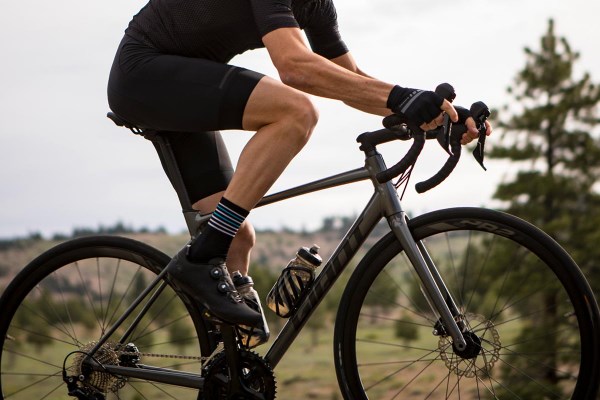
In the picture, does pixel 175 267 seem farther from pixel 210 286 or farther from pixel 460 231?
pixel 460 231

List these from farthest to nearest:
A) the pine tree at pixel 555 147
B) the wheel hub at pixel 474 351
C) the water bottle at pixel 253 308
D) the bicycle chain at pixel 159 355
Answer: the pine tree at pixel 555 147
the bicycle chain at pixel 159 355
the water bottle at pixel 253 308
the wheel hub at pixel 474 351

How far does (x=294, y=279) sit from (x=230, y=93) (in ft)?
2.48

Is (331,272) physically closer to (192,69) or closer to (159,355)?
(159,355)

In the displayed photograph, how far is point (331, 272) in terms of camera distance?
3.32 metres

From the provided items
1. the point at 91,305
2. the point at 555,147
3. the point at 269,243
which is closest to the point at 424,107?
the point at 91,305

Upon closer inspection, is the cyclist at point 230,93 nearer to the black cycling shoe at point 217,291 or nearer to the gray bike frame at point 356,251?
the black cycling shoe at point 217,291

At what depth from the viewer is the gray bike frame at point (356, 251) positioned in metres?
3.18

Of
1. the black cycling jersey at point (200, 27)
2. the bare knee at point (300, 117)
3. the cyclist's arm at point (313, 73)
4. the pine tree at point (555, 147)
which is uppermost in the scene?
the pine tree at point (555, 147)

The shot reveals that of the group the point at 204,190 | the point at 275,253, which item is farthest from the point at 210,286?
the point at 275,253

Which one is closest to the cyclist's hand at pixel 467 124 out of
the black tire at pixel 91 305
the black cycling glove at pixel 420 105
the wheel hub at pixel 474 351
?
the black cycling glove at pixel 420 105

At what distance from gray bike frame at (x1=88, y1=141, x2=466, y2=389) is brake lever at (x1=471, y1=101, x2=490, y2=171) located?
1.18 ft

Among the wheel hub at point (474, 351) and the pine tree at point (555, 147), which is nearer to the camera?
the wheel hub at point (474, 351)

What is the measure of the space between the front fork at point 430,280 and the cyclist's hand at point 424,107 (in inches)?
17.3

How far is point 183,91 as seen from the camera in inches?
123
